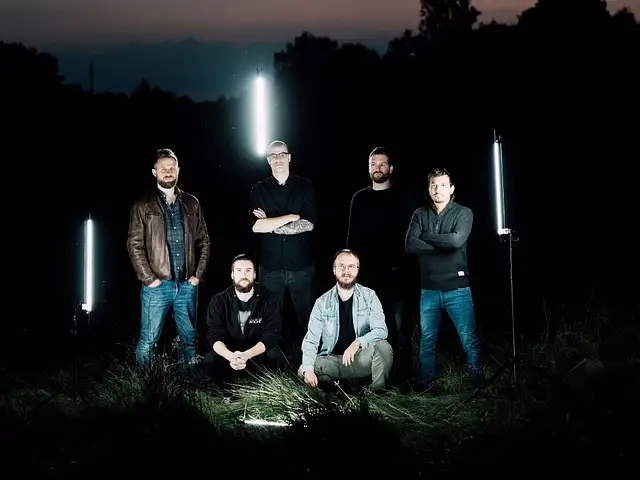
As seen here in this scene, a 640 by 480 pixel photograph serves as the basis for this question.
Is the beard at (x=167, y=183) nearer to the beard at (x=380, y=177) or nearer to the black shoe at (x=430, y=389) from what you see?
the beard at (x=380, y=177)

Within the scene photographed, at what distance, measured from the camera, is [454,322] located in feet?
24.2

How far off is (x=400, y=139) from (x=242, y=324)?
12.2m

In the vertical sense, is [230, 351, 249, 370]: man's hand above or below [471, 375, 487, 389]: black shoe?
above

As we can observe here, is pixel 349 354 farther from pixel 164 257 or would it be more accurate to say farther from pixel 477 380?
pixel 164 257

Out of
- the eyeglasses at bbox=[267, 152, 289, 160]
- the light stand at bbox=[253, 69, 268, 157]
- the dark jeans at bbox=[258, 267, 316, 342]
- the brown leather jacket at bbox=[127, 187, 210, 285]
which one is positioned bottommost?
the dark jeans at bbox=[258, 267, 316, 342]

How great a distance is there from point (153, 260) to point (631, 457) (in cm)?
439

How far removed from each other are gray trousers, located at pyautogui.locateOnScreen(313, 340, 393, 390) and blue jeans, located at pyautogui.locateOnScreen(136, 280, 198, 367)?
1219 millimetres

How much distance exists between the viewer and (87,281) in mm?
7324

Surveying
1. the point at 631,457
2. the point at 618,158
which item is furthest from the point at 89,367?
the point at 618,158

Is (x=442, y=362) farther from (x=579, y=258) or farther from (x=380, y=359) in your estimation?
(x=579, y=258)

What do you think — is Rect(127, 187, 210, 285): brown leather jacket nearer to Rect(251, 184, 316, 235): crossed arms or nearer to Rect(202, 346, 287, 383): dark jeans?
Rect(251, 184, 316, 235): crossed arms

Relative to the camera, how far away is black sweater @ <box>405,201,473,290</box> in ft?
23.9

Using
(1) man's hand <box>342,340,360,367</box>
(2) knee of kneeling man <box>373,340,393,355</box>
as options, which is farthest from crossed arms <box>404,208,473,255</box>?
(1) man's hand <box>342,340,360,367</box>

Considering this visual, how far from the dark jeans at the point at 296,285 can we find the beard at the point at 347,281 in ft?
2.19
